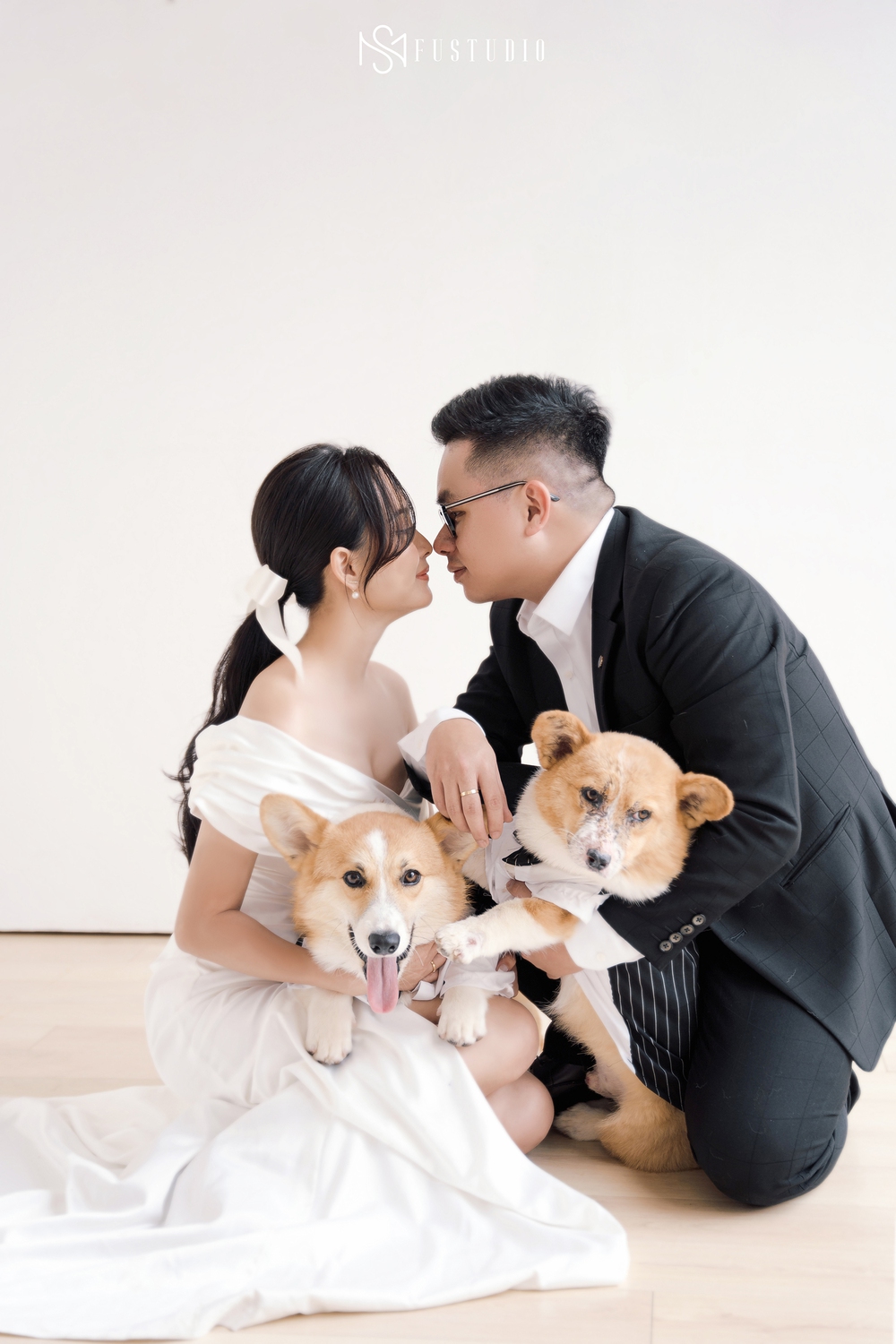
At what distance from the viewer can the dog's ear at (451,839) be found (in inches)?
70.0

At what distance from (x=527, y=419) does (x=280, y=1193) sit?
1.58 metres

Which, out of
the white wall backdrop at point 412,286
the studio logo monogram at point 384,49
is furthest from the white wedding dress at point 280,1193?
the studio logo monogram at point 384,49

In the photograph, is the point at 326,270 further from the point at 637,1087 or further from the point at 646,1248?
the point at 646,1248

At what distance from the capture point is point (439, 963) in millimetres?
1814

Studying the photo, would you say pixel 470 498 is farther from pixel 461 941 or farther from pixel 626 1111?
pixel 626 1111

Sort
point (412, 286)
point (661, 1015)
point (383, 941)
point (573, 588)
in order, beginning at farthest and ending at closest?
point (412, 286), point (573, 588), point (661, 1015), point (383, 941)

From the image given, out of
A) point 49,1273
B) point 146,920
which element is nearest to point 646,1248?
point 49,1273

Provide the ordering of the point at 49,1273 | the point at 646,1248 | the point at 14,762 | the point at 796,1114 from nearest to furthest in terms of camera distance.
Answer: the point at 49,1273
the point at 646,1248
the point at 796,1114
the point at 14,762

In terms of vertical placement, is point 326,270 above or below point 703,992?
above

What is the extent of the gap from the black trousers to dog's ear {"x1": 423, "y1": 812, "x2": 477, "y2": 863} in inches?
23.3

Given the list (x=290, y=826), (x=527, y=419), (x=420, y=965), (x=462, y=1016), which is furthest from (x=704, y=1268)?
(x=527, y=419)

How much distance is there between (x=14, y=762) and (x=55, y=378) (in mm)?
1523

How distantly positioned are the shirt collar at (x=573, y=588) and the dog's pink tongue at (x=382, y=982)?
861 millimetres

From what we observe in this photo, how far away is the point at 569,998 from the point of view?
1.91 meters
